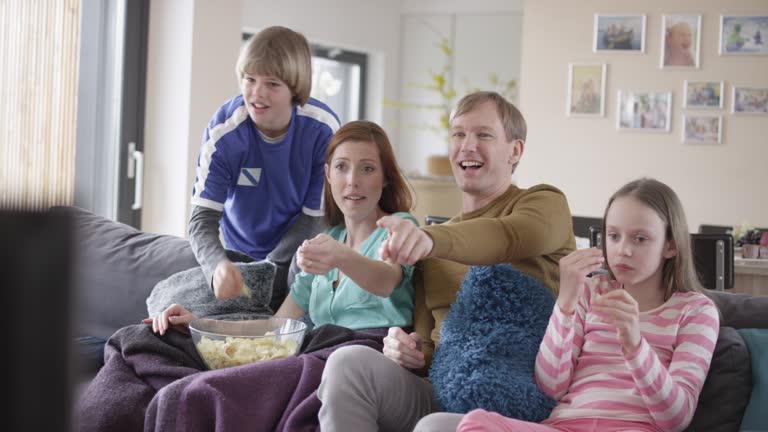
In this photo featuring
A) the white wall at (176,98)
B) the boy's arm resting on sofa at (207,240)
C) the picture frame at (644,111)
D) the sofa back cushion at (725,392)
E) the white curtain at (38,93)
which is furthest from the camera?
the picture frame at (644,111)

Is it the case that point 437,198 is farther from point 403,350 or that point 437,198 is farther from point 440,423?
point 440,423

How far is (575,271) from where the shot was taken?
1594mm

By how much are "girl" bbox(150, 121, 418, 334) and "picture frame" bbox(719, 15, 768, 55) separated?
470 cm

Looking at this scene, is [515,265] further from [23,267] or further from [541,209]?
[23,267]

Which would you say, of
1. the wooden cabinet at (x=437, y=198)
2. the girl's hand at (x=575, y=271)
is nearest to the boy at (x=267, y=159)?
the girl's hand at (x=575, y=271)

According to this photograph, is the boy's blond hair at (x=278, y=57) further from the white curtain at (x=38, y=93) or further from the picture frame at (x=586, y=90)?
the picture frame at (x=586, y=90)

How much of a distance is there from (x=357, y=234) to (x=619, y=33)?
15.3 ft

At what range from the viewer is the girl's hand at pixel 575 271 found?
1.59 metres

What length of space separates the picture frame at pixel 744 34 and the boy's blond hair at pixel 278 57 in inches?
181

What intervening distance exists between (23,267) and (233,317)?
1795 mm

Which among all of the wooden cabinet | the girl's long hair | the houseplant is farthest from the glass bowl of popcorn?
the houseplant

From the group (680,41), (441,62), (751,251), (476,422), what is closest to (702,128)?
(680,41)

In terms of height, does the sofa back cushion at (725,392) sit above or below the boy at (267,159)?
below

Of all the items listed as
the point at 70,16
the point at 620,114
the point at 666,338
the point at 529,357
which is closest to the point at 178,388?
the point at 529,357
